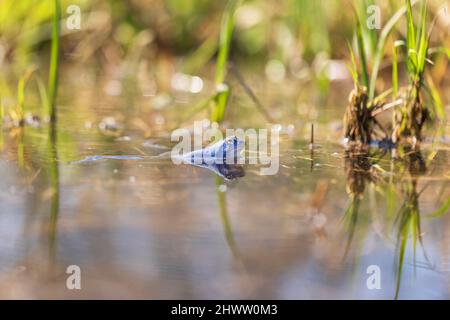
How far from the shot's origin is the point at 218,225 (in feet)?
4.16

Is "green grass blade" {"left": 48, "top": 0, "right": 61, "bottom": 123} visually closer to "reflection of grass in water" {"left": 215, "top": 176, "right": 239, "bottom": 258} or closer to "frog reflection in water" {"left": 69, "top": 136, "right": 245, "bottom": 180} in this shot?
"frog reflection in water" {"left": 69, "top": 136, "right": 245, "bottom": 180}

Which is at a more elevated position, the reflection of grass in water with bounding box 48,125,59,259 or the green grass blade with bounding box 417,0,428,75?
the green grass blade with bounding box 417,0,428,75

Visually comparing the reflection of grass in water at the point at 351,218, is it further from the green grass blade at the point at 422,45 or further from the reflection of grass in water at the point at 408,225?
the green grass blade at the point at 422,45

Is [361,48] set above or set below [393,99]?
above

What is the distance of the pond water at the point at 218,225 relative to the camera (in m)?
1.02

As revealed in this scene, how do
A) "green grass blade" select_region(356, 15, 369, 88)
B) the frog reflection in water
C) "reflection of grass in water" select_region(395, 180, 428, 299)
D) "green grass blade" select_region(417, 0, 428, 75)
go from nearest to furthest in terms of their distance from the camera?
1. "reflection of grass in water" select_region(395, 180, 428, 299)
2. the frog reflection in water
3. "green grass blade" select_region(417, 0, 428, 75)
4. "green grass blade" select_region(356, 15, 369, 88)

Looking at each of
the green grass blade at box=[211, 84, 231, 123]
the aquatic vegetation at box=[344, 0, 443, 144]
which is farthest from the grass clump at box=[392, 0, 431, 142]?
the green grass blade at box=[211, 84, 231, 123]

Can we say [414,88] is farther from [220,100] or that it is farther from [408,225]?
[408,225]

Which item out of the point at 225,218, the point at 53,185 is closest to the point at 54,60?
the point at 53,185

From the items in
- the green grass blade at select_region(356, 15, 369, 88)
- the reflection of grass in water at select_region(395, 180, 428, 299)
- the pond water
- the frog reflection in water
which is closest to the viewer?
the pond water

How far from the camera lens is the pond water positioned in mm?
1017

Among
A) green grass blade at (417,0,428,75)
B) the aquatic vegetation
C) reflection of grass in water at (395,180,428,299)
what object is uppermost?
green grass blade at (417,0,428,75)

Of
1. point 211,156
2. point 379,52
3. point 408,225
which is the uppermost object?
point 379,52
